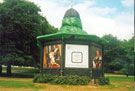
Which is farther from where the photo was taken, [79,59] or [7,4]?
[7,4]

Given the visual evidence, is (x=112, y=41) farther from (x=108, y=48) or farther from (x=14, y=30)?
(x=14, y=30)

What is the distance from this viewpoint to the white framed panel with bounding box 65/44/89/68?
68.6 feet

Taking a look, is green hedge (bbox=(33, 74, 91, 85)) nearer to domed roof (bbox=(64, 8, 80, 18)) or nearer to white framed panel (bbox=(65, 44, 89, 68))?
white framed panel (bbox=(65, 44, 89, 68))

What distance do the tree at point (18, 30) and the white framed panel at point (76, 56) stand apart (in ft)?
46.3

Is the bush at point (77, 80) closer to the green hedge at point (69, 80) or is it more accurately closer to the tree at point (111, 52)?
the green hedge at point (69, 80)

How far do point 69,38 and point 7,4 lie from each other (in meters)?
18.8

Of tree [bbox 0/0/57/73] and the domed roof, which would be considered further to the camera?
tree [bbox 0/0/57/73]

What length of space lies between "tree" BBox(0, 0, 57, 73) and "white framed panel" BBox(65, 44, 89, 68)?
14.1m

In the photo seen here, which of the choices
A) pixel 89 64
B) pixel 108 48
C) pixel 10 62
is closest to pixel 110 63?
pixel 108 48

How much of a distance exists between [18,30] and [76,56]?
16.5 m

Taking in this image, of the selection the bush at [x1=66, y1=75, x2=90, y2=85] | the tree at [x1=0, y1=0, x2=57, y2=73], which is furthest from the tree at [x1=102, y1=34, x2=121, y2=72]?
the bush at [x1=66, y1=75, x2=90, y2=85]

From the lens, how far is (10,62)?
3300 cm

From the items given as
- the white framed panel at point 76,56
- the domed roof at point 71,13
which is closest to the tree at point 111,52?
the domed roof at point 71,13

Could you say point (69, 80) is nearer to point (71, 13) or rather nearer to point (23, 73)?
point (71, 13)
